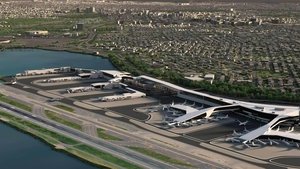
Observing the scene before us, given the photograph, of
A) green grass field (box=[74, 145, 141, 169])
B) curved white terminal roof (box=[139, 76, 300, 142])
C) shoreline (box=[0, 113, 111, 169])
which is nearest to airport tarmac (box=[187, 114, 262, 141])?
curved white terminal roof (box=[139, 76, 300, 142])

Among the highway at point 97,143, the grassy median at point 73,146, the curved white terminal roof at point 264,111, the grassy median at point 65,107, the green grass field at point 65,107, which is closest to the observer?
the highway at point 97,143

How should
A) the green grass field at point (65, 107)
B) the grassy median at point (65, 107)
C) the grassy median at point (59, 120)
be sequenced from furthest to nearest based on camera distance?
the green grass field at point (65, 107) → the grassy median at point (65, 107) → the grassy median at point (59, 120)

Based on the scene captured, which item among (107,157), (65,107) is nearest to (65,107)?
(65,107)

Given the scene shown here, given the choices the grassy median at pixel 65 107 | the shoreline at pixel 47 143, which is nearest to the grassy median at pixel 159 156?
the shoreline at pixel 47 143

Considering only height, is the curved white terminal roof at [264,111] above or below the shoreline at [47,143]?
above

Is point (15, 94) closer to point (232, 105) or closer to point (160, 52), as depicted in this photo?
point (232, 105)

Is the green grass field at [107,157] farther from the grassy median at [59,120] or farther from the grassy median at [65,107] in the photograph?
the grassy median at [65,107]

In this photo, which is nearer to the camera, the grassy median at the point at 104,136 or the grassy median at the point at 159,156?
the grassy median at the point at 159,156

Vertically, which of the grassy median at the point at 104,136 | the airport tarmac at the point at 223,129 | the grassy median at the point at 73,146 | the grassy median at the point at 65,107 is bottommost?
the grassy median at the point at 73,146
